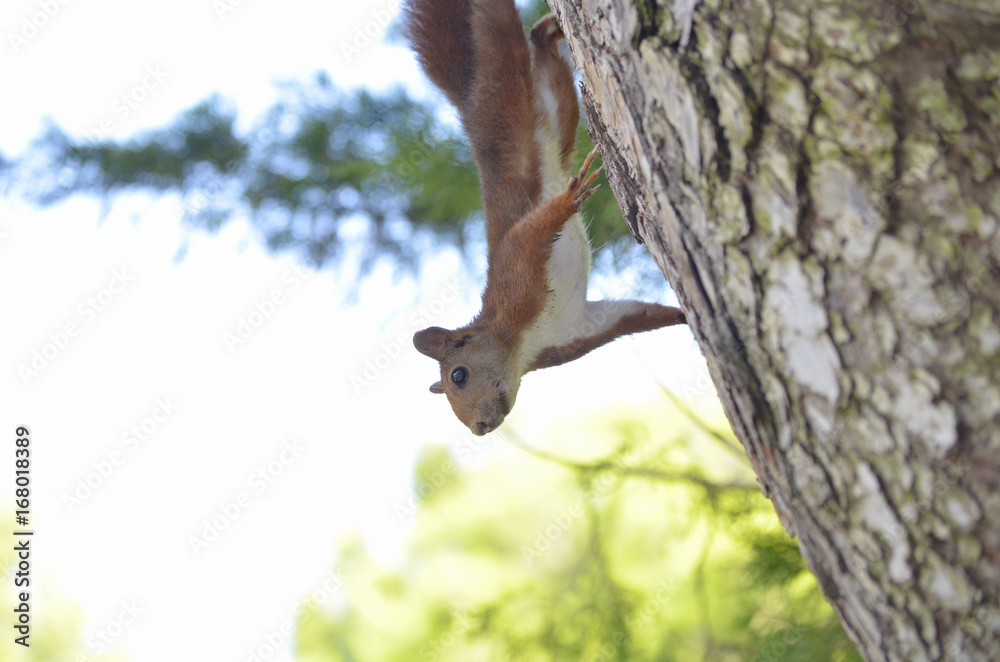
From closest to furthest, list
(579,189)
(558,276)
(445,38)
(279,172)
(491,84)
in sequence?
1. (579,189)
2. (558,276)
3. (491,84)
4. (445,38)
5. (279,172)

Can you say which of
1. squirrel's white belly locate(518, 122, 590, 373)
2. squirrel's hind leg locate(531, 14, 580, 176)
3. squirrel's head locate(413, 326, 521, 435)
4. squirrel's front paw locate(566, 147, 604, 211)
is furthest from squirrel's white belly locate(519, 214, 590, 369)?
squirrel's hind leg locate(531, 14, 580, 176)

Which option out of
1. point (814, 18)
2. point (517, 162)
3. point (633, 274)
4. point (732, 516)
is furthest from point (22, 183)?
point (814, 18)

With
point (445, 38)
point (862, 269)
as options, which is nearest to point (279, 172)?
point (445, 38)

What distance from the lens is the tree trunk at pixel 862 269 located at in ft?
2.91

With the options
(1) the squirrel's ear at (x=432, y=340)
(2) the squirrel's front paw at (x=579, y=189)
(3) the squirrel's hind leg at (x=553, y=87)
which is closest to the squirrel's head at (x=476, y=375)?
(1) the squirrel's ear at (x=432, y=340)

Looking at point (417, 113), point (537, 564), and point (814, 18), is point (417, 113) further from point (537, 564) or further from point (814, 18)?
point (814, 18)

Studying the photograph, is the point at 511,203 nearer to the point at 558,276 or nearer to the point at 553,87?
the point at 558,276

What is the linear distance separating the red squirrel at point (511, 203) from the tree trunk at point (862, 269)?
4.29ft

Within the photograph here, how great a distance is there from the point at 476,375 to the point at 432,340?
241 millimetres

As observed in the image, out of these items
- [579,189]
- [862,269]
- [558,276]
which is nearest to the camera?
[862,269]

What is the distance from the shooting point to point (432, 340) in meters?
2.69

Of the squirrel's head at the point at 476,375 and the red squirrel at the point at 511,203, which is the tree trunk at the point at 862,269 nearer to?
the red squirrel at the point at 511,203

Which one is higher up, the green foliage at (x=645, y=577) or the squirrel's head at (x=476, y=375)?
the squirrel's head at (x=476, y=375)

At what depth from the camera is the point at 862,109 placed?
0.93 meters
